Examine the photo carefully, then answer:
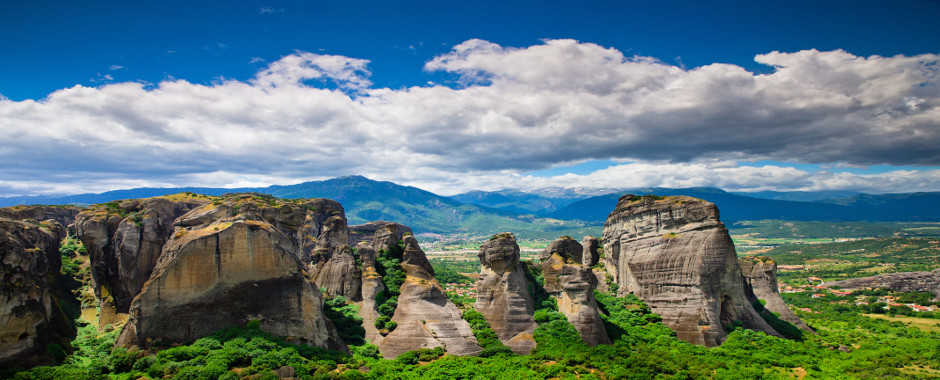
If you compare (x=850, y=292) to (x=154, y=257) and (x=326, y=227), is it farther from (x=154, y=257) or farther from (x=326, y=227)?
(x=154, y=257)

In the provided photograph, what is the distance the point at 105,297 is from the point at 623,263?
64220 mm

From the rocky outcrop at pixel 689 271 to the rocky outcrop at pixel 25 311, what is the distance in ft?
189

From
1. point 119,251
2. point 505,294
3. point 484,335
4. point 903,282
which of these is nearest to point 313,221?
point 119,251

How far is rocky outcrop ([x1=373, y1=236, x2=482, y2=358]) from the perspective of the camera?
4347 centimetres

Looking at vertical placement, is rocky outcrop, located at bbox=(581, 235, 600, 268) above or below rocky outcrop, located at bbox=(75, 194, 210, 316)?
below

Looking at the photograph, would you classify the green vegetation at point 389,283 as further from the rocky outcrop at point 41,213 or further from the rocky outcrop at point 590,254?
the rocky outcrop at point 41,213

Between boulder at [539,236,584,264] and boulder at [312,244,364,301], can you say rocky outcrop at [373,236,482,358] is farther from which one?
boulder at [539,236,584,264]

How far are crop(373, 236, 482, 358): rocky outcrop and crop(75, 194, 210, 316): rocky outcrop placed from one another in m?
29.9

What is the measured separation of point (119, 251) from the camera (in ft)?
163

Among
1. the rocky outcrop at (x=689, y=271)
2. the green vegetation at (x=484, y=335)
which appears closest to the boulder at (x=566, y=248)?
the rocky outcrop at (x=689, y=271)

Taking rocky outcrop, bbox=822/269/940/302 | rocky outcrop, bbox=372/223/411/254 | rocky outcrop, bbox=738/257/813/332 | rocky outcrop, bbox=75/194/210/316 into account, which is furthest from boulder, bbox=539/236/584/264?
rocky outcrop, bbox=822/269/940/302

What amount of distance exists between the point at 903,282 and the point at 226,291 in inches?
5348

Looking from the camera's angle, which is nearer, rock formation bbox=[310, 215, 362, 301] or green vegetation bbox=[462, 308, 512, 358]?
green vegetation bbox=[462, 308, 512, 358]

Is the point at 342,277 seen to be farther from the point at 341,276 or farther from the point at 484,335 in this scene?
the point at 484,335
